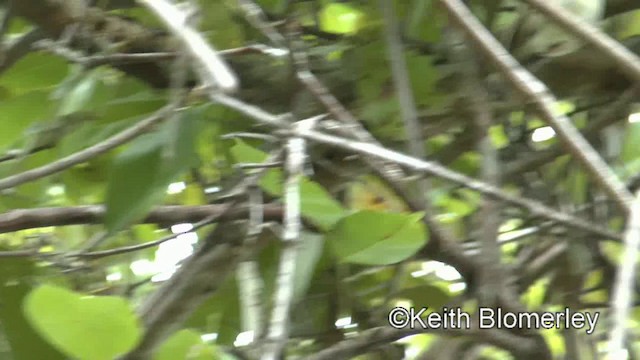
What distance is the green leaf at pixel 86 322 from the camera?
24 cm

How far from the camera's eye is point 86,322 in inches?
9.4

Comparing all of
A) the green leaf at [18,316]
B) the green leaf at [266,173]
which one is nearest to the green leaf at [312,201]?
the green leaf at [266,173]

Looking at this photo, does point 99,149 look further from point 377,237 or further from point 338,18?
point 338,18

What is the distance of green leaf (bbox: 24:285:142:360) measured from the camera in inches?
9.3

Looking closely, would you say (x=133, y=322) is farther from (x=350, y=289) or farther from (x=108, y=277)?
(x=108, y=277)

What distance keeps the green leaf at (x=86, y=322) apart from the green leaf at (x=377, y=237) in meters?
0.10

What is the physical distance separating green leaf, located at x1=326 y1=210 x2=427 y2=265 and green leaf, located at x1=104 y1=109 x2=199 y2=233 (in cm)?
7

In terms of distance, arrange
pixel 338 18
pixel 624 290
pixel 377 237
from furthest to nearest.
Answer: pixel 338 18 < pixel 377 237 < pixel 624 290

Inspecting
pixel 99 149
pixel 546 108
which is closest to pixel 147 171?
pixel 99 149

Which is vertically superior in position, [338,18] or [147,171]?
[338,18]

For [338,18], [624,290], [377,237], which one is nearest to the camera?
[624,290]

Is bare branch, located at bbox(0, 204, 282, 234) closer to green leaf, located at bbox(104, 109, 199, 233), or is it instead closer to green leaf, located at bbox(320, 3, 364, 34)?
green leaf, located at bbox(104, 109, 199, 233)

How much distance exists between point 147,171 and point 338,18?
24 cm

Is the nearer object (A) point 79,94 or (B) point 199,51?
(B) point 199,51
